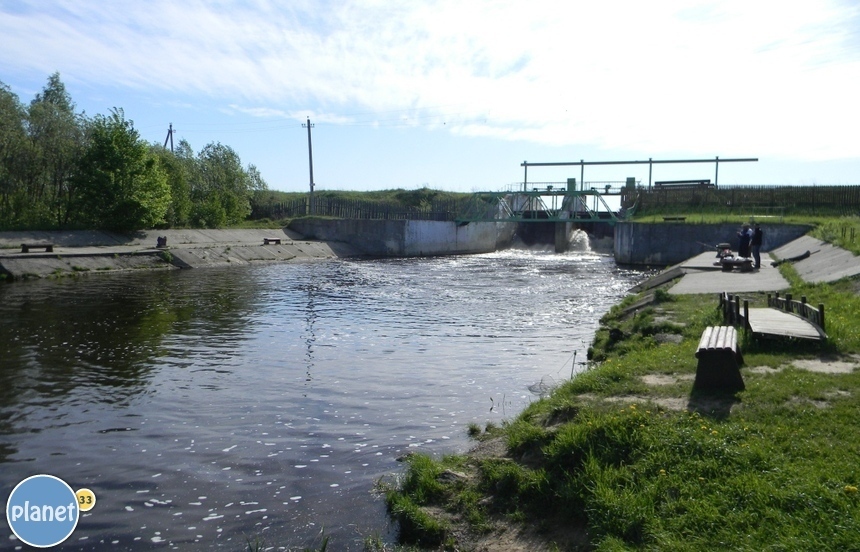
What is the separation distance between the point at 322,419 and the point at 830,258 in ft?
74.1

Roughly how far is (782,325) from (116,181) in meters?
A: 46.8

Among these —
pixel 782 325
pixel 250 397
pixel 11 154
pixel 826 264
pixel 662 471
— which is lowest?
pixel 250 397

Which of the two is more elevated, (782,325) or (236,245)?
(782,325)

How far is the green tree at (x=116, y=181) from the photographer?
4862cm

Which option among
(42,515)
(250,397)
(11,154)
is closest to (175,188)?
(11,154)

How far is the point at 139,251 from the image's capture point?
147ft

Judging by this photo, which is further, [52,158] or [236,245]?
[236,245]

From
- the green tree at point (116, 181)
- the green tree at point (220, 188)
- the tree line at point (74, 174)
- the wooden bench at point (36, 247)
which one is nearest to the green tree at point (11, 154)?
the tree line at point (74, 174)

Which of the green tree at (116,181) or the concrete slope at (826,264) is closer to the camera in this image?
the concrete slope at (826,264)

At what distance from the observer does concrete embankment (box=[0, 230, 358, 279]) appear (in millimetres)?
38250

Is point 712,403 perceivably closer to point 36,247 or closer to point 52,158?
point 36,247

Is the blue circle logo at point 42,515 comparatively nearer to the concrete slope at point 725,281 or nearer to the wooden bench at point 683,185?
the concrete slope at point 725,281

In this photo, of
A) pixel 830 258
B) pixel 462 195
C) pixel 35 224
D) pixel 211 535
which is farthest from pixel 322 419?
pixel 462 195

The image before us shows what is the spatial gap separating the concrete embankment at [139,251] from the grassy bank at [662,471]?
34368 mm
